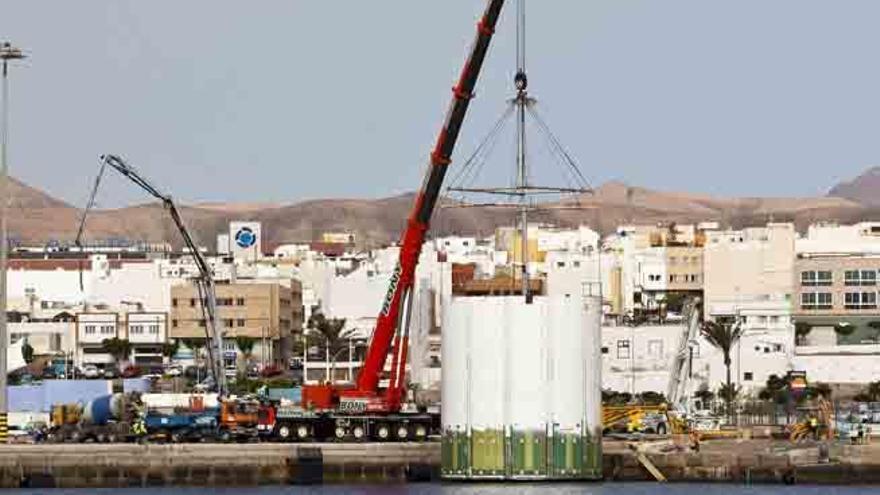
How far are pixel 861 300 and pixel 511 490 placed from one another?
95.9m

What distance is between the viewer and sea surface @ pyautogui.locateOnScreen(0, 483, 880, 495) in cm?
6756

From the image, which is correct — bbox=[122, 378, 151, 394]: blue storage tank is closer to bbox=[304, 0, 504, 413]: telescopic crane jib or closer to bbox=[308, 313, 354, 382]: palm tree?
bbox=[308, 313, 354, 382]: palm tree

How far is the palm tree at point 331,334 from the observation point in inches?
6188

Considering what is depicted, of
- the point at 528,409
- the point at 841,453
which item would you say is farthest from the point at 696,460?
the point at 528,409

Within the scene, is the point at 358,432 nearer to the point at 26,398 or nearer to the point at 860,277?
the point at 26,398

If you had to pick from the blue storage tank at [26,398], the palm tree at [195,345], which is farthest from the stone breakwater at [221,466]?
the palm tree at [195,345]

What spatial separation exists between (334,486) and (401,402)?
9138mm

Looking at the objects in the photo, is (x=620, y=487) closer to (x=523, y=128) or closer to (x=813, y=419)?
(x=523, y=128)

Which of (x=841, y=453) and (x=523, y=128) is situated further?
(x=841, y=453)

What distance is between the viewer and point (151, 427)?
85875 millimetres

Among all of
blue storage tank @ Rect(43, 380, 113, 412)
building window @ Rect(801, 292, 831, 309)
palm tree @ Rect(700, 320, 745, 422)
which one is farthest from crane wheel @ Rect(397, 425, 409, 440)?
building window @ Rect(801, 292, 831, 309)

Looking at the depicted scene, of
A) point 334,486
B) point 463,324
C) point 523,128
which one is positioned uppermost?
→ point 523,128

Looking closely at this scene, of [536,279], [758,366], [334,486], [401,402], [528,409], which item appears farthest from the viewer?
[536,279]

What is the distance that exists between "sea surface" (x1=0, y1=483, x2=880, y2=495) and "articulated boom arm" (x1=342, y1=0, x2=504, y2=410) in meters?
9.18
